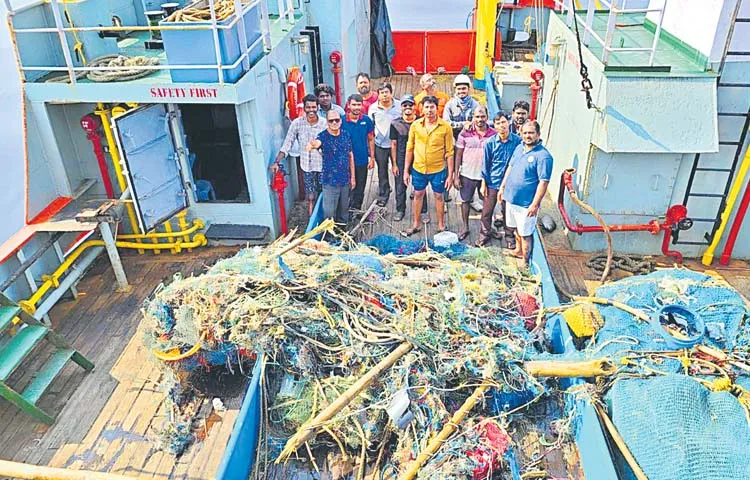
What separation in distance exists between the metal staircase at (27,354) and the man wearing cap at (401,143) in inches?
148

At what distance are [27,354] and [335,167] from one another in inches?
135

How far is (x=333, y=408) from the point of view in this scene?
4141 millimetres

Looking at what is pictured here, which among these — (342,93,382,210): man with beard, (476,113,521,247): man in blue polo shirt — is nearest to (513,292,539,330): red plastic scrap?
(476,113,521,247): man in blue polo shirt

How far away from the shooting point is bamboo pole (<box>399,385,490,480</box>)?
155 inches

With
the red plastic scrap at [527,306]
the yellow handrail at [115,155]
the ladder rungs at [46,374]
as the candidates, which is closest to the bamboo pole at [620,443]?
the red plastic scrap at [527,306]

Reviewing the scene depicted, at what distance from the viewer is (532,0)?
39.7 ft

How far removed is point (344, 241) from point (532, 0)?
29.0 ft

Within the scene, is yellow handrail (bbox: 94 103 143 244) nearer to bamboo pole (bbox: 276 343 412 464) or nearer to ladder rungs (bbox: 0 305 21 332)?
ladder rungs (bbox: 0 305 21 332)

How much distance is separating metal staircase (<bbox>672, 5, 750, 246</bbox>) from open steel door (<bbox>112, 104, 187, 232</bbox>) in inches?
232

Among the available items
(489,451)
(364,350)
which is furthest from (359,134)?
(489,451)

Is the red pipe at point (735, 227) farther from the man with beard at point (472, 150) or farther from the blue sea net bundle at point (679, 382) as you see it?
the man with beard at point (472, 150)

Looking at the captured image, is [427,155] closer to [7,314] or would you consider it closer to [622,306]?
[622,306]

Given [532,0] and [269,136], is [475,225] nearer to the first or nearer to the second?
[269,136]

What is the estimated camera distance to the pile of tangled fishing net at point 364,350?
13.8 ft
